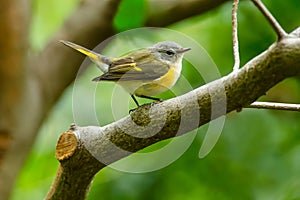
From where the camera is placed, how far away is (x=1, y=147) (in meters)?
2.22

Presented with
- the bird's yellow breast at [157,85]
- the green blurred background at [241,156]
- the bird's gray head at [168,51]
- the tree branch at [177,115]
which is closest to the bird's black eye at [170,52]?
the bird's gray head at [168,51]

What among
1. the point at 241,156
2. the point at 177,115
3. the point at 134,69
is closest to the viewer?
the point at 177,115

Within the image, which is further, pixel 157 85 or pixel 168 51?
pixel 168 51

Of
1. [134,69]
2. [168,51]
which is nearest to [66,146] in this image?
[134,69]

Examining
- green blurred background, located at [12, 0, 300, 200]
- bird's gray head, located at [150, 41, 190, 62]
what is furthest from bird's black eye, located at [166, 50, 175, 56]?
green blurred background, located at [12, 0, 300, 200]

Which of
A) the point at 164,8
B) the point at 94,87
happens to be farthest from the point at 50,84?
the point at 164,8

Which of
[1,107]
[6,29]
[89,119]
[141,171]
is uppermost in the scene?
[6,29]

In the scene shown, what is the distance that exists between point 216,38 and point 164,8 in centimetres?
23

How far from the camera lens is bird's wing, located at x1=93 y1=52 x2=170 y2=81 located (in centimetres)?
122

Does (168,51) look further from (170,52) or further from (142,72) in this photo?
(142,72)

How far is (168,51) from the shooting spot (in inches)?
55.2

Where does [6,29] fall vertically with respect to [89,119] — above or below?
above

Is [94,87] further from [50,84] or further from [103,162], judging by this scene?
[103,162]

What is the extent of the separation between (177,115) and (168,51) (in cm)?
41
